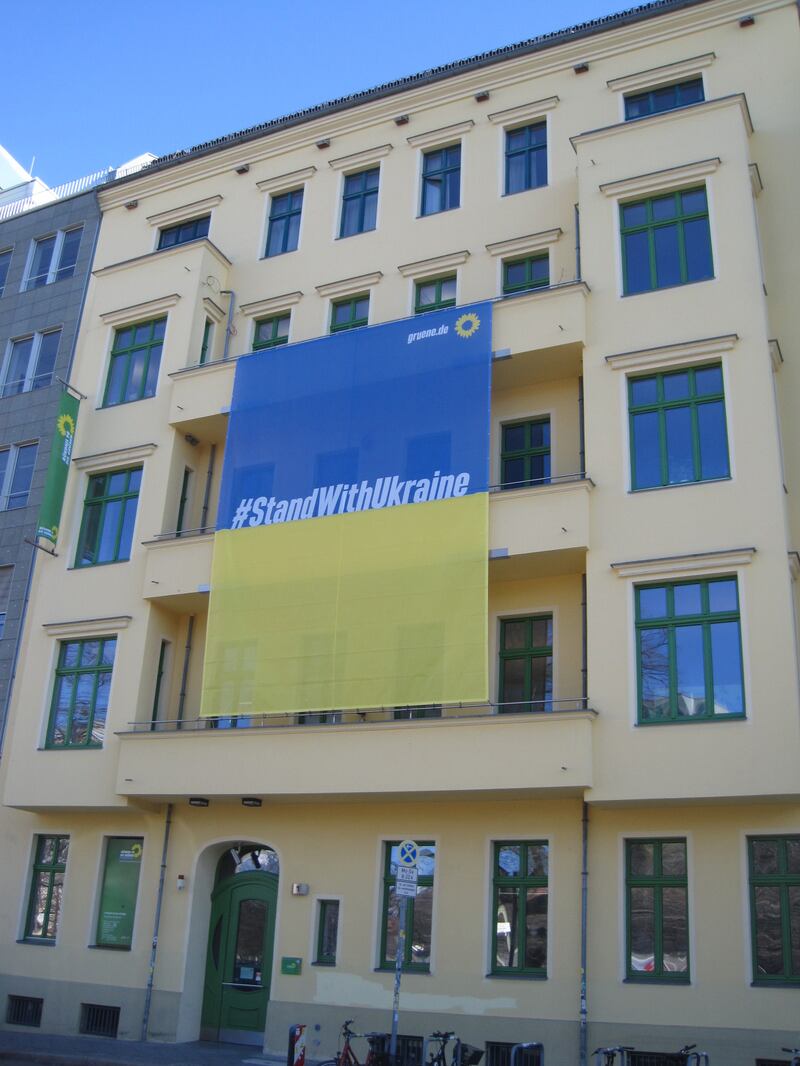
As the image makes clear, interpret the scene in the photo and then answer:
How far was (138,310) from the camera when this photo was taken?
23.7 meters

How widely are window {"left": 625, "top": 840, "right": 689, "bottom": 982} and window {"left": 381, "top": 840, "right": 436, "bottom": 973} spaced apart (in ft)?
10.9

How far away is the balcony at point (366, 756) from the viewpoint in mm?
15930

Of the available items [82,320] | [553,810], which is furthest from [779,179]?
[82,320]

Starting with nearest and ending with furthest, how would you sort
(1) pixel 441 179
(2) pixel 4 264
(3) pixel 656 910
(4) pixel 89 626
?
(3) pixel 656 910
(4) pixel 89 626
(1) pixel 441 179
(2) pixel 4 264

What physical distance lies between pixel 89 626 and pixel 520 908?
396 inches

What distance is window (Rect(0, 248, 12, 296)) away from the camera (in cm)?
2775

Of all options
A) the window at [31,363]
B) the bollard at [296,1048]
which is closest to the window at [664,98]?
the window at [31,363]

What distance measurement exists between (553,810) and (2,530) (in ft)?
46.5

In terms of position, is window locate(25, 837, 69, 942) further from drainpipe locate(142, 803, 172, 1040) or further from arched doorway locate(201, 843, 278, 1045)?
arched doorway locate(201, 843, 278, 1045)

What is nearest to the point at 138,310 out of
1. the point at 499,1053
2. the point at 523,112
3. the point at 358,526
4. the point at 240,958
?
the point at 358,526

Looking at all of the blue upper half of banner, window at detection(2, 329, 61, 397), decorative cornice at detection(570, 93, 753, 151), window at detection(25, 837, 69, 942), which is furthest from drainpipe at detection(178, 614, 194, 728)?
decorative cornice at detection(570, 93, 753, 151)

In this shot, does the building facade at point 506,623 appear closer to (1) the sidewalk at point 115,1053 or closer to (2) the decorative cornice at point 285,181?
(2) the decorative cornice at point 285,181

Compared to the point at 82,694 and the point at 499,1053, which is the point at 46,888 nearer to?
the point at 82,694

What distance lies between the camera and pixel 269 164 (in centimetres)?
2516
